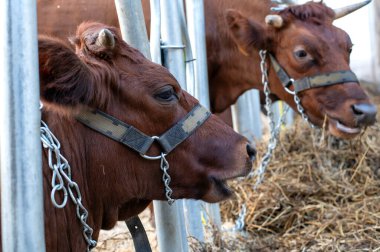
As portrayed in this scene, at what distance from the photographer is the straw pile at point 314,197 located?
4.89 metres

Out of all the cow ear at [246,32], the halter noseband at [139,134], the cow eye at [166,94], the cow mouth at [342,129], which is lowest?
the halter noseband at [139,134]

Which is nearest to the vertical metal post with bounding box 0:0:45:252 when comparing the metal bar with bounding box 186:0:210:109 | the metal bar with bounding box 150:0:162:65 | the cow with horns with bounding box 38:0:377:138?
the metal bar with bounding box 150:0:162:65

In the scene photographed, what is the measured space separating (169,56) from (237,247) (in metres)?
1.58

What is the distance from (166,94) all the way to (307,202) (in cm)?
300

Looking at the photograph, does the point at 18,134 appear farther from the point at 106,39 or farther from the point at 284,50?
the point at 284,50

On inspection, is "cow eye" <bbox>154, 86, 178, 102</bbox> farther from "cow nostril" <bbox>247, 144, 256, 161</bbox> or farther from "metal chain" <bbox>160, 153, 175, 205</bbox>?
"cow nostril" <bbox>247, 144, 256, 161</bbox>

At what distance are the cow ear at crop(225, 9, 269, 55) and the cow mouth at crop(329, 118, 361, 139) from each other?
91cm

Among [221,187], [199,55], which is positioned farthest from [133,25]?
[199,55]

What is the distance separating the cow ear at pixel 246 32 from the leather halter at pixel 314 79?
7.5 inches

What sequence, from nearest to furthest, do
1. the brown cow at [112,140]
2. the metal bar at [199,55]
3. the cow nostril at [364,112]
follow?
the brown cow at [112,140] → the metal bar at [199,55] → the cow nostril at [364,112]

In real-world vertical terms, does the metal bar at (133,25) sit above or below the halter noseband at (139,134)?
above

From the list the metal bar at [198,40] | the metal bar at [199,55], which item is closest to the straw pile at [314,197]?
the metal bar at [199,55]

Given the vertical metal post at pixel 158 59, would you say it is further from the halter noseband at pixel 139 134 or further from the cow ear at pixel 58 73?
the cow ear at pixel 58 73

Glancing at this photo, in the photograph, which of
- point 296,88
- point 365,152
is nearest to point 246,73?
point 296,88
